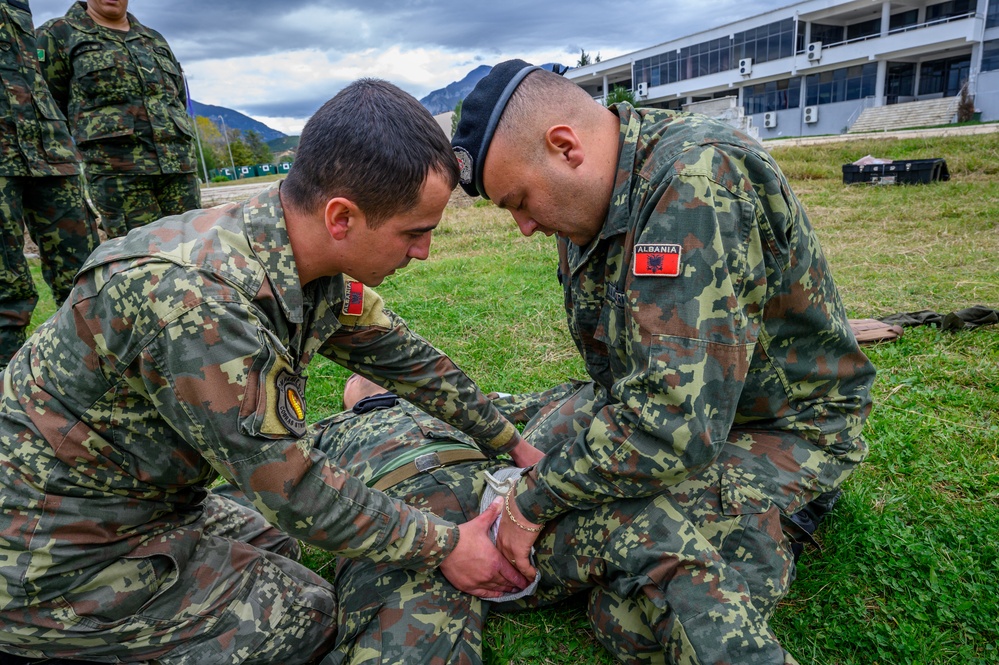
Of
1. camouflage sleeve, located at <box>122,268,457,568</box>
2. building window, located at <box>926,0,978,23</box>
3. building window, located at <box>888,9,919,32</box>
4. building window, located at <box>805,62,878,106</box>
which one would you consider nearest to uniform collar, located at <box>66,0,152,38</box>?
camouflage sleeve, located at <box>122,268,457,568</box>

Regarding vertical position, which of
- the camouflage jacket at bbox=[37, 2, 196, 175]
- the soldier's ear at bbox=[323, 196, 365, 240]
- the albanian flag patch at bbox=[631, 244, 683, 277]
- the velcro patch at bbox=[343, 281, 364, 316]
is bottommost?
the velcro patch at bbox=[343, 281, 364, 316]

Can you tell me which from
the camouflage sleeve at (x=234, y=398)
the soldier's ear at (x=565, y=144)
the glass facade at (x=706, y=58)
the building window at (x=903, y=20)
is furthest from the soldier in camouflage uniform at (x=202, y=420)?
the glass facade at (x=706, y=58)

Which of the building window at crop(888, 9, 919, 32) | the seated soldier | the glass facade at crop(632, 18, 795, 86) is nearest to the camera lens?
the seated soldier

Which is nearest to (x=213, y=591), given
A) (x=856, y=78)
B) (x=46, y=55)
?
(x=46, y=55)

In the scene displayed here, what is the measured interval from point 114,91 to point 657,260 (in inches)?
229

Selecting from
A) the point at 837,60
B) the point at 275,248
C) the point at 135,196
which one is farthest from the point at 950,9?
the point at 275,248

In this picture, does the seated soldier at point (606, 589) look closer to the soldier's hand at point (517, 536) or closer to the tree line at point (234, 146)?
the soldier's hand at point (517, 536)

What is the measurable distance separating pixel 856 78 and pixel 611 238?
42944 mm

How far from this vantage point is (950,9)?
34625 millimetres

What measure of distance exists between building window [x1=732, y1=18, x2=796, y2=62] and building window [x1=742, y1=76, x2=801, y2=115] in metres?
1.72

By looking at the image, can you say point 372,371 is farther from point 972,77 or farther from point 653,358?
point 972,77

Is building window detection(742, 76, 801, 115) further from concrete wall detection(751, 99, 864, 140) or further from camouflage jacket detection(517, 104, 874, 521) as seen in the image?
camouflage jacket detection(517, 104, 874, 521)

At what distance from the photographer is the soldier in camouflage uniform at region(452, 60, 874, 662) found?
196 centimetres

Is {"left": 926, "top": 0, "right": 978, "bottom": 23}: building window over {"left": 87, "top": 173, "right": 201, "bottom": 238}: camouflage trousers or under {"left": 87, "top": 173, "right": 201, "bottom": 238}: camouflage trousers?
over
